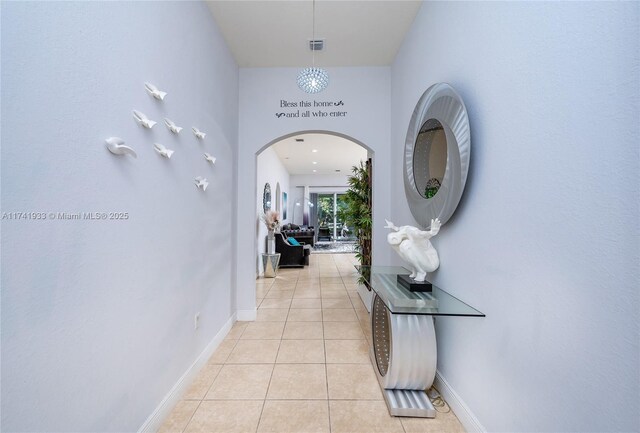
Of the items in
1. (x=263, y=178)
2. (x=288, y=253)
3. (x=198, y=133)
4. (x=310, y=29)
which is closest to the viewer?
(x=198, y=133)

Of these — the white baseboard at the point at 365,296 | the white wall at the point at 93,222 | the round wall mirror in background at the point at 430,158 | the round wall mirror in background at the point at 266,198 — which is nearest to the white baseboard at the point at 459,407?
the round wall mirror in background at the point at 430,158

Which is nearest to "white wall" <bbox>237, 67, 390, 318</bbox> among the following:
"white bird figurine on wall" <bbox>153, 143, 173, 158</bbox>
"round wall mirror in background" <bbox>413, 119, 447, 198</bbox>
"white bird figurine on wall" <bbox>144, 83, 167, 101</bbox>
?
"round wall mirror in background" <bbox>413, 119, 447, 198</bbox>

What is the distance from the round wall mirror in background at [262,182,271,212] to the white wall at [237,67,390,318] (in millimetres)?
3472

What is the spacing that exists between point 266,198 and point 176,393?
5687 millimetres

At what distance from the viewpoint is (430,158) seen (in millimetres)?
2111

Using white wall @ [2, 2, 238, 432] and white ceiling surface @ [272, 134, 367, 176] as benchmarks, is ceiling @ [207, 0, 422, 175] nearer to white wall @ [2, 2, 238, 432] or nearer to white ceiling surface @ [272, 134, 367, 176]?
white wall @ [2, 2, 238, 432]

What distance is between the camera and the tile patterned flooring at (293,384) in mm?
1765

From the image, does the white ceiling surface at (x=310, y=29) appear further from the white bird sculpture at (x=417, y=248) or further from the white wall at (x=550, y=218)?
the white bird sculpture at (x=417, y=248)

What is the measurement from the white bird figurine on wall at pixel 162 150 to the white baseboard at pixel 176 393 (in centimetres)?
162

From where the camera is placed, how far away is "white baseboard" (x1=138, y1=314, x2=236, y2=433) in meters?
1.65

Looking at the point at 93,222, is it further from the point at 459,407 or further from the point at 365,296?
the point at 365,296

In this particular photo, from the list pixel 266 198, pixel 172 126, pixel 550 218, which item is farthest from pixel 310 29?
pixel 266 198

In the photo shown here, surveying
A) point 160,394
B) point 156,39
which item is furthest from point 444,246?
point 156,39

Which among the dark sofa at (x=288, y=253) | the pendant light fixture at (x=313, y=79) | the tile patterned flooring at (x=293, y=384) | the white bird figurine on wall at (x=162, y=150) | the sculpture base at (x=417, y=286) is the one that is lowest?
the tile patterned flooring at (x=293, y=384)
